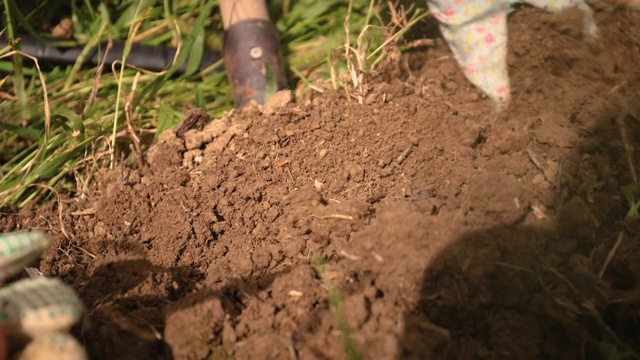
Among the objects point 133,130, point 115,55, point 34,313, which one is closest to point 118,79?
point 115,55

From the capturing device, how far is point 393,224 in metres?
1.21

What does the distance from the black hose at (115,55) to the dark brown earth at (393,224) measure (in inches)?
19.6

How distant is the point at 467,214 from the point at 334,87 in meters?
0.69

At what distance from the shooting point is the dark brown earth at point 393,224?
3.61 feet

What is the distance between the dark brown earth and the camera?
110cm

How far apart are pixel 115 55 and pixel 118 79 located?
0.58ft

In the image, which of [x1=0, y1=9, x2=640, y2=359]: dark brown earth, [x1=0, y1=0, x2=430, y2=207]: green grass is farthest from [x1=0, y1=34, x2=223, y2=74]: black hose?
[x1=0, y1=9, x2=640, y2=359]: dark brown earth

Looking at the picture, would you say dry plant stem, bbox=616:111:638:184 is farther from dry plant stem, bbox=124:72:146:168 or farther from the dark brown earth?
dry plant stem, bbox=124:72:146:168

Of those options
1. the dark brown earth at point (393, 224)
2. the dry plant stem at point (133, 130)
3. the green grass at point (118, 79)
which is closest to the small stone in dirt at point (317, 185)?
the dark brown earth at point (393, 224)

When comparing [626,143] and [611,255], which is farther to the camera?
[626,143]

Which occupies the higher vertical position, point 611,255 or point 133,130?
point 133,130

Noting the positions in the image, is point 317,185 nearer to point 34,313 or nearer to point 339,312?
point 339,312

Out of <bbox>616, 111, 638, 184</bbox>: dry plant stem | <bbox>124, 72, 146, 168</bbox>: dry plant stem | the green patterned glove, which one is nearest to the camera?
the green patterned glove

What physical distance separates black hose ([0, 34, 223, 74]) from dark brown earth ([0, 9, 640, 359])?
0.50 m
